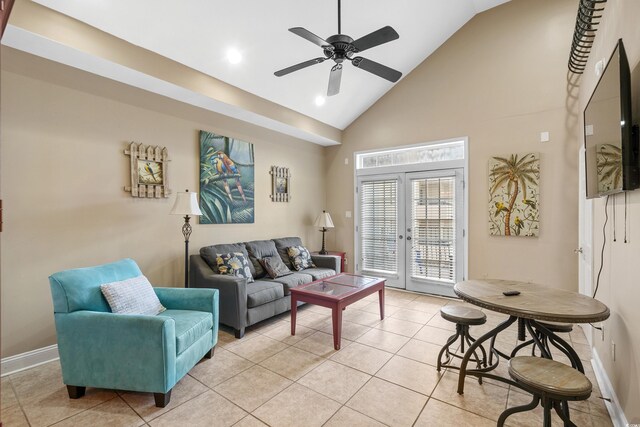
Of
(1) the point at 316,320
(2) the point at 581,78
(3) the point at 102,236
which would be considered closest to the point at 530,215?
(2) the point at 581,78

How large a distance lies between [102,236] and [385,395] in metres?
3.20

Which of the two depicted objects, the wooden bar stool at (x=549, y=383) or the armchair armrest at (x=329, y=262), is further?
the armchair armrest at (x=329, y=262)

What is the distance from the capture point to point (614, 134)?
6.04 feet

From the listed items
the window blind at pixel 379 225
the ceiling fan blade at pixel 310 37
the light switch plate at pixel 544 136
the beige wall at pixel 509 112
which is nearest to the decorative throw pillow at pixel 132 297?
the ceiling fan blade at pixel 310 37

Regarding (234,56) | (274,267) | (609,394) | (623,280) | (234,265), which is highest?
(234,56)

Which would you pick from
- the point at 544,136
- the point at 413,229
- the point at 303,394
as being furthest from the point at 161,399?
the point at 544,136

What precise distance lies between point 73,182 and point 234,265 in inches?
73.5

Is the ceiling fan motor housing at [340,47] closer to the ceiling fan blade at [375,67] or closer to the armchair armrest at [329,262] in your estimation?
the ceiling fan blade at [375,67]

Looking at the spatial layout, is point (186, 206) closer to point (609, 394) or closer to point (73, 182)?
point (73, 182)

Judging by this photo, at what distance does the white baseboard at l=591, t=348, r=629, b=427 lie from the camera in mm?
1924

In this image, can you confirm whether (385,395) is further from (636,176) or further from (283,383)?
(636,176)

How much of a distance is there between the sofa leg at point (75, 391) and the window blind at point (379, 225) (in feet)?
14.8

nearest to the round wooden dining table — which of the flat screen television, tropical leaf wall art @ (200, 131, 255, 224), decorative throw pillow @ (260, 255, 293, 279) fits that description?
the flat screen television

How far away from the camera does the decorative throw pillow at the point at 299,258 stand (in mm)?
4770
